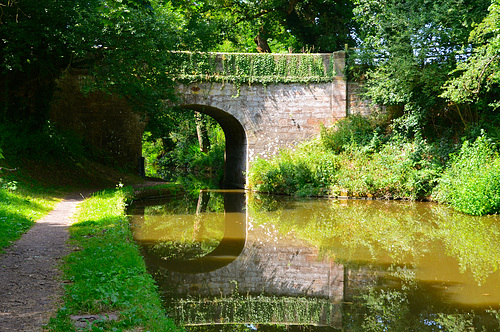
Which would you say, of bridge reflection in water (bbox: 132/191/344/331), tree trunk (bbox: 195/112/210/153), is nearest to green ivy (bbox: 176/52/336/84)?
bridge reflection in water (bbox: 132/191/344/331)

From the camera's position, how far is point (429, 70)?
13.7m

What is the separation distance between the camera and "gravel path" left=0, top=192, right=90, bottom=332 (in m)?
3.56

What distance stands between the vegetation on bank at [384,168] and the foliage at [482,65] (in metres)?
1.29

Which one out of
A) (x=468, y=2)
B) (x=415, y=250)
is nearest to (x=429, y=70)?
(x=468, y=2)

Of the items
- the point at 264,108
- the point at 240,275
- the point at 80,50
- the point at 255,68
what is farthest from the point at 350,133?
the point at 240,275

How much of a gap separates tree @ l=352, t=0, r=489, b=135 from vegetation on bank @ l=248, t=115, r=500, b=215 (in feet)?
3.04

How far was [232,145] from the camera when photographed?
20.4m

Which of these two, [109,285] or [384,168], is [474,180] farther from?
[109,285]

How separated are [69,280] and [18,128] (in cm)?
950

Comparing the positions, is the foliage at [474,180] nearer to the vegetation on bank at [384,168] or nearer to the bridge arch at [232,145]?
the vegetation on bank at [384,168]

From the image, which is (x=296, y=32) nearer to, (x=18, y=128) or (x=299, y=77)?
(x=299, y=77)

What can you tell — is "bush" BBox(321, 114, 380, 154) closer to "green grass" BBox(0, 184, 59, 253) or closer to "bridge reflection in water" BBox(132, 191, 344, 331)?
"bridge reflection in water" BBox(132, 191, 344, 331)

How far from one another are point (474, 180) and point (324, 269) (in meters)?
6.17

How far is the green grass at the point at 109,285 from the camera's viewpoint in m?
3.62
